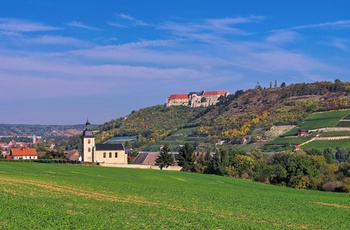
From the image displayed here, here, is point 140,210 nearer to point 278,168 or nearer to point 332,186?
point 332,186

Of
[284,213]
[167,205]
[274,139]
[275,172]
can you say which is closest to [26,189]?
[167,205]

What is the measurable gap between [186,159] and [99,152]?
63.0ft

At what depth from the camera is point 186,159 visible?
105125mm

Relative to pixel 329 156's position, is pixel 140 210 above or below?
below

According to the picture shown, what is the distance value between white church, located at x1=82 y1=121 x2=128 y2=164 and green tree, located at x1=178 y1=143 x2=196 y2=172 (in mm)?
14452

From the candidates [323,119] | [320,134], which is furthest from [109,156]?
[323,119]

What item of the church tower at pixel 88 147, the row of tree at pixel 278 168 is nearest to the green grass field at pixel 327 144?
the row of tree at pixel 278 168

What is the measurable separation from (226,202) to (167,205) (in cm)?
701

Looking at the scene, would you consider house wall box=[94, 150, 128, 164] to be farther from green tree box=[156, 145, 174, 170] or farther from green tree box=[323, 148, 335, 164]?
green tree box=[323, 148, 335, 164]

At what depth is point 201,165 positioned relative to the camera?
339 ft

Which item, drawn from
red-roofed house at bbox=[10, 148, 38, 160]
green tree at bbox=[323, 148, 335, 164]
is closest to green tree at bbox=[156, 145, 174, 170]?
green tree at bbox=[323, 148, 335, 164]

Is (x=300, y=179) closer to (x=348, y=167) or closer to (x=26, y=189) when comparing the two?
(x=348, y=167)

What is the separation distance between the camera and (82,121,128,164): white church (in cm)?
11056

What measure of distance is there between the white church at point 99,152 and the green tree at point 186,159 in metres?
14.5
